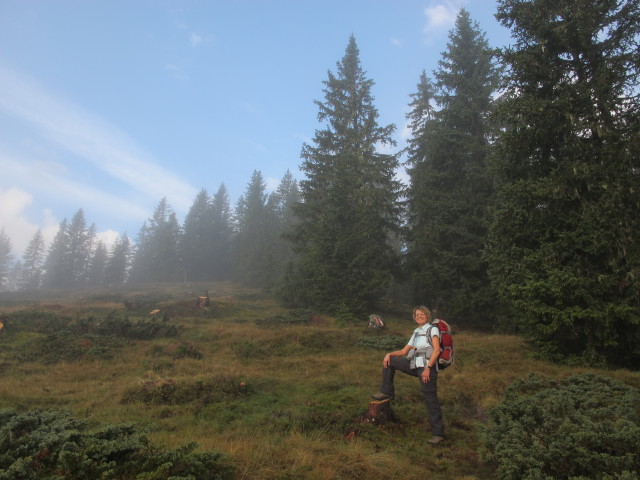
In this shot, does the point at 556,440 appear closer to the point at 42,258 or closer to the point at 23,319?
the point at 23,319

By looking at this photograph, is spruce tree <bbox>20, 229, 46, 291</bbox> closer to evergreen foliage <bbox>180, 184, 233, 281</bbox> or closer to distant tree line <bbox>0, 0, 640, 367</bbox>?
evergreen foliage <bbox>180, 184, 233, 281</bbox>

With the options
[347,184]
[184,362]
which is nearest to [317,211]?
[347,184]

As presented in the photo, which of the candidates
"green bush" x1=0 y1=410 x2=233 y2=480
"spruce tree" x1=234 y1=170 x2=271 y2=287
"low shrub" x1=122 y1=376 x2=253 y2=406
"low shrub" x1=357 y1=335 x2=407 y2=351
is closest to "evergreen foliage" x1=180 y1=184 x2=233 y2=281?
"spruce tree" x1=234 y1=170 x2=271 y2=287

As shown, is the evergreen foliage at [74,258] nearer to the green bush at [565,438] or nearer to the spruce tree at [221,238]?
the spruce tree at [221,238]

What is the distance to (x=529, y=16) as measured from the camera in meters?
11.9

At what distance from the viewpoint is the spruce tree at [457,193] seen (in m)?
18.2

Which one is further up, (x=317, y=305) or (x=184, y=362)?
(x=317, y=305)

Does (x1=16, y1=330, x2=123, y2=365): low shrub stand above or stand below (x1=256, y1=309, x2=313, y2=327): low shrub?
below

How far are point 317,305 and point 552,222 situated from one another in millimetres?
13042

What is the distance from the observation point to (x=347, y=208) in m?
21.6

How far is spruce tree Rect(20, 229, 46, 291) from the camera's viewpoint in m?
77.6

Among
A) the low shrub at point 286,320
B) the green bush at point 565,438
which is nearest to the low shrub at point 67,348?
the low shrub at point 286,320

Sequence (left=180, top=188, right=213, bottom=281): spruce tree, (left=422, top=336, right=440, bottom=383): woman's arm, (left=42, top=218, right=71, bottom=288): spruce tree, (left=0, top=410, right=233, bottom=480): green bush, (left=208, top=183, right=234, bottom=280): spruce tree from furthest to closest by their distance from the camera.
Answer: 1. (left=42, top=218, right=71, bottom=288): spruce tree
2. (left=208, top=183, right=234, bottom=280): spruce tree
3. (left=180, top=188, right=213, bottom=281): spruce tree
4. (left=422, top=336, right=440, bottom=383): woman's arm
5. (left=0, top=410, right=233, bottom=480): green bush

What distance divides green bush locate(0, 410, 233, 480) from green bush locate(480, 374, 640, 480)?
122 inches
